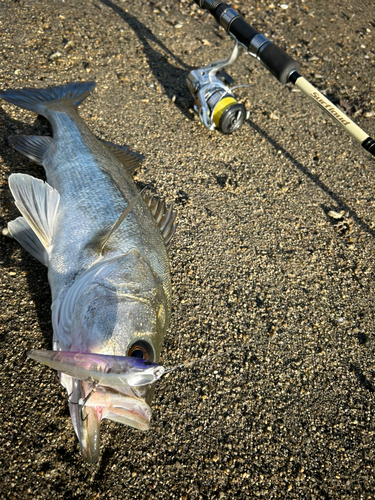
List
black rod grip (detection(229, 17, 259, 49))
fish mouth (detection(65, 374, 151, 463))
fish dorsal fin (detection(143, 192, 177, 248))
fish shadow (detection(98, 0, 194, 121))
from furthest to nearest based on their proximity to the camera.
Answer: fish shadow (detection(98, 0, 194, 121))
black rod grip (detection(229, 17, 259, 49))
fish dorsal fin (detection(143, 192, 177, 248))
fish mouth (detection(65, 374, 151, 463))

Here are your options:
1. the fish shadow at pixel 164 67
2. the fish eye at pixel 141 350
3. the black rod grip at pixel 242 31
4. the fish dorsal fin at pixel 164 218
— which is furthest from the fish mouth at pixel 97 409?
the black rod grip at pixel 242 31

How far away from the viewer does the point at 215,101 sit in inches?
141

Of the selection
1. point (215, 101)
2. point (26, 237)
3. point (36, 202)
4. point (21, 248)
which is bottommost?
point (21, 248)

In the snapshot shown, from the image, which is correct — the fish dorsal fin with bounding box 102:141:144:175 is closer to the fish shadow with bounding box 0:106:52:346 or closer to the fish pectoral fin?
the fish shadow with bounding box 0:106:52:346

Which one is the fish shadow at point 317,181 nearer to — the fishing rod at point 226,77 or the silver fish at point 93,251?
the fishing rod at point 226,77

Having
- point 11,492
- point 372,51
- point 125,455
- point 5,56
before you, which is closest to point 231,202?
point 125,455

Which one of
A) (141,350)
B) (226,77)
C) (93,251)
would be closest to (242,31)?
(226,77)

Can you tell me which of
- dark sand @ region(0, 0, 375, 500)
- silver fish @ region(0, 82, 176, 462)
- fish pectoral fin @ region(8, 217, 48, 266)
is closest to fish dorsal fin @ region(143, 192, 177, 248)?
silver fish @ region(0, 82, 176, 462)

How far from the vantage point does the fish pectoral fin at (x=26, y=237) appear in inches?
96.6

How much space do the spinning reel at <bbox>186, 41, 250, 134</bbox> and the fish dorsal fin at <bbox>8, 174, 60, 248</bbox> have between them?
1.94 metres

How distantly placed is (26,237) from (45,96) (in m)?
1.58

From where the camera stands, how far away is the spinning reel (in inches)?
141

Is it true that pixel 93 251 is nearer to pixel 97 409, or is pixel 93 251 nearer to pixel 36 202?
pixel 36 202

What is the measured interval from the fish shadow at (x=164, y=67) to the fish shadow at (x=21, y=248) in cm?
164
